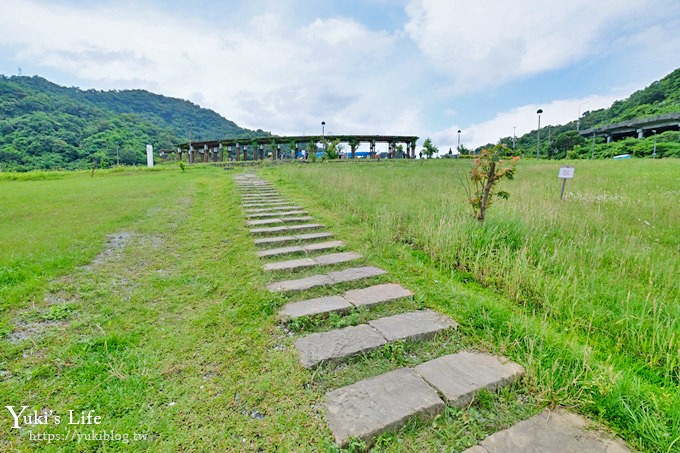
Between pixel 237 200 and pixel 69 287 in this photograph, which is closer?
pixel 69 287

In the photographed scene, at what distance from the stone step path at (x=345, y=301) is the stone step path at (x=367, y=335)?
23 centimetres

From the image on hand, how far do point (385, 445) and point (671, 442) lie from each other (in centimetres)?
112

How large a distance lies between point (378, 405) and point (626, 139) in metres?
54.8

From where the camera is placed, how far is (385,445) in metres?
1.24

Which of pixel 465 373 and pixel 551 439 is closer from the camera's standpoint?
pixel 551 439

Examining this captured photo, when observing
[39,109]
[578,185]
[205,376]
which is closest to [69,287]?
[205,376]

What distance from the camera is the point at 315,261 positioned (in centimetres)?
327

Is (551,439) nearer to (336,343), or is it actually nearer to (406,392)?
(406,392)

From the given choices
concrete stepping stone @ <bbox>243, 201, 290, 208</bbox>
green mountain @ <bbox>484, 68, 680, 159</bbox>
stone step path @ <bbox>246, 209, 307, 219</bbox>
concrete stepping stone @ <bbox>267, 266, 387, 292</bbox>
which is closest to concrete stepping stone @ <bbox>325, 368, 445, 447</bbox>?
concrete stepping stone @ <bbox>267, 266, 387, 292</bbox>

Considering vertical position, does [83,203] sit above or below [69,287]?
above

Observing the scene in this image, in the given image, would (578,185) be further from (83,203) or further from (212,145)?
(212,145)

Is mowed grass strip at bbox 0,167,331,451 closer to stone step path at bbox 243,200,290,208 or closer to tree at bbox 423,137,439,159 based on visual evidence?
stone step path at bbox 243,200,290,208

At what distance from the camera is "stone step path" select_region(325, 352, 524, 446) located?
1.31 m

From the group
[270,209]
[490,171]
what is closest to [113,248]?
[270,209]
